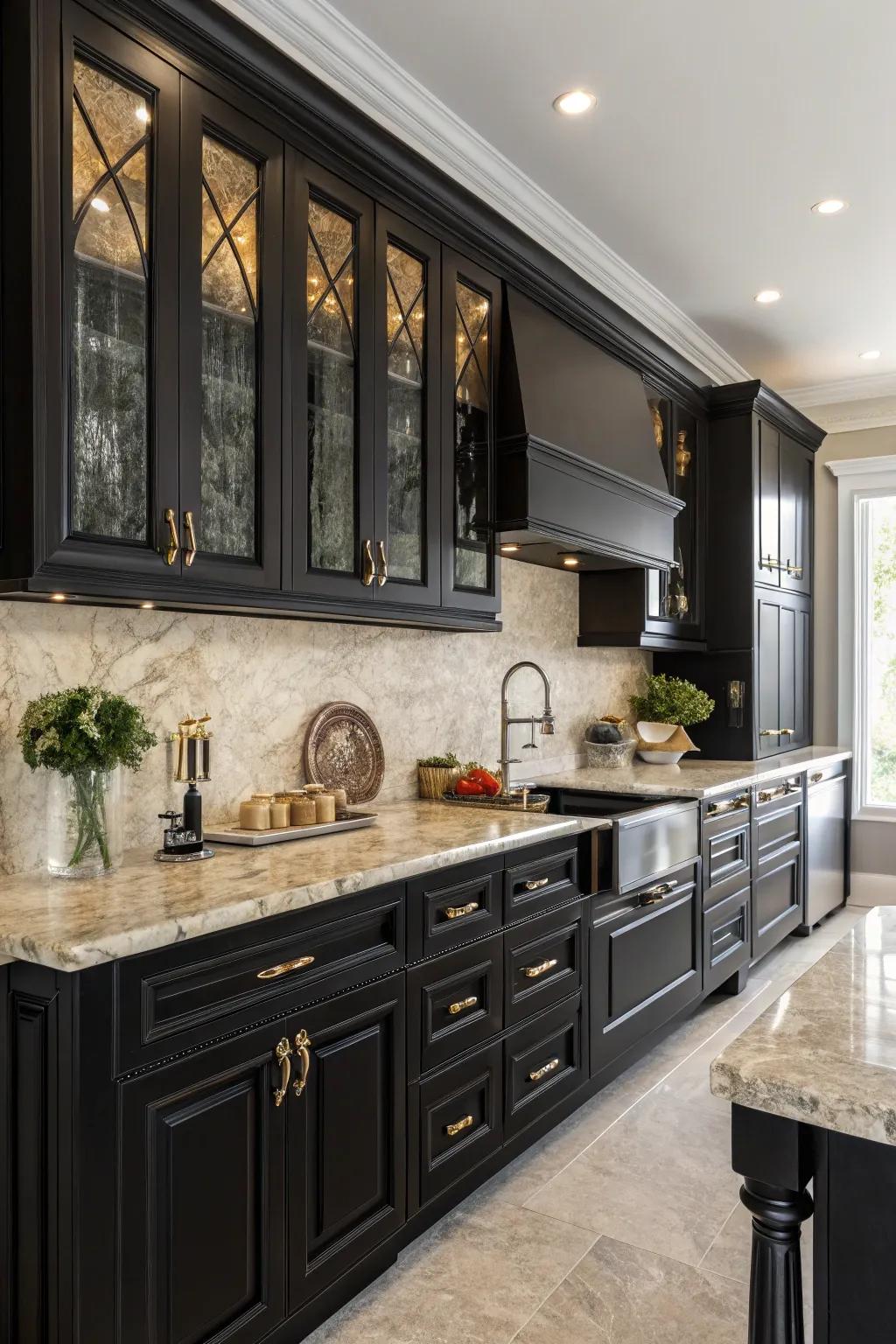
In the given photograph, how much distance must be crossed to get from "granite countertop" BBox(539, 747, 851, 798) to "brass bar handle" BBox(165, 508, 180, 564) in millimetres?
2046

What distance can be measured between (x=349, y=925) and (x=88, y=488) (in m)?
0.99

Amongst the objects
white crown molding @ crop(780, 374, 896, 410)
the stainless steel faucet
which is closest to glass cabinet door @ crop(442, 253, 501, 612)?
the stainless steel faucet

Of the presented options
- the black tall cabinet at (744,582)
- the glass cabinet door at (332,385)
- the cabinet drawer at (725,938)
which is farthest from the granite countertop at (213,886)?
the black tall cabinet at (744,582)

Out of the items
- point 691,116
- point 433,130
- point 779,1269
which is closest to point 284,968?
point 779,1269

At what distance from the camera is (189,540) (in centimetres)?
198

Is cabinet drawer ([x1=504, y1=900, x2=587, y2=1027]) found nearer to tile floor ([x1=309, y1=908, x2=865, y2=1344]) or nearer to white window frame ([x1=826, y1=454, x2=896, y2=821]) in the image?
tile floor ([x1=309, y1=908, x2=865, y2=1344])

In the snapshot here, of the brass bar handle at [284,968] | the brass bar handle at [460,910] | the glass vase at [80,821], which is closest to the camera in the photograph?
the brass bar handle at [284,968]

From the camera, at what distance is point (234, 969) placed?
5.53ft

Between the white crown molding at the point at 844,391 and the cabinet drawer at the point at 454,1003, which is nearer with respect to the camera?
the cabinet drawer at the point at 454,1003

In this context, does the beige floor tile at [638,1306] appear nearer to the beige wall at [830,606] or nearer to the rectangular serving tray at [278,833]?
the rectangular serving tray at [278,833]

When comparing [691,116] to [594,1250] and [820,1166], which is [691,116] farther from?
[594,1250]

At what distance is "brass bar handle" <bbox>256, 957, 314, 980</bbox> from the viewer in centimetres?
175

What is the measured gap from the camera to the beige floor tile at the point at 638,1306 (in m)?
1.92

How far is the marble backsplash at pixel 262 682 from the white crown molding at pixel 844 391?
8.45 ft
